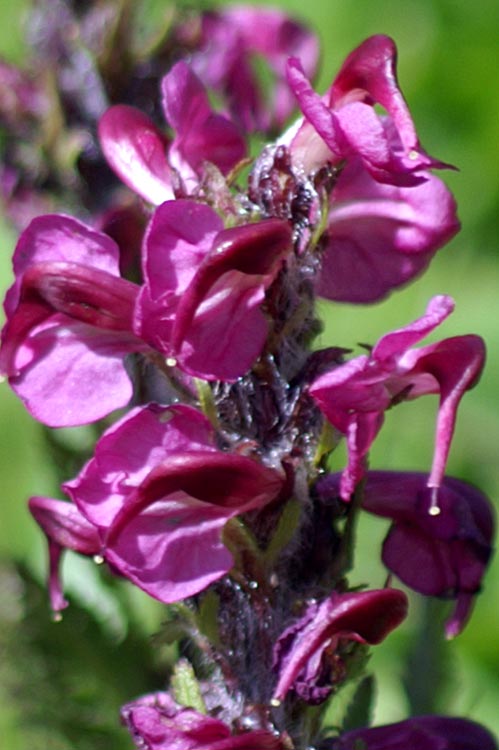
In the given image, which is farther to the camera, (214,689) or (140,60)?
(140,60)

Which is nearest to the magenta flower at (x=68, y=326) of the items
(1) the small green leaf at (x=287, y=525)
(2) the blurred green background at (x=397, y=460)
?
(1) the small green leaf at (x=287, y=525)

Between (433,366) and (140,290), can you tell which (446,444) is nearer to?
(433,366)

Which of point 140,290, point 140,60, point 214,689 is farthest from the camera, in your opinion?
point 140,60

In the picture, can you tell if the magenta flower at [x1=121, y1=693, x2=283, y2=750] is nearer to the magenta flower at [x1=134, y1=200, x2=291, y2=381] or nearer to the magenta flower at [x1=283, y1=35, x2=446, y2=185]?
the magenta flower at [x1=134, y1=200, x2=291, y2=381]

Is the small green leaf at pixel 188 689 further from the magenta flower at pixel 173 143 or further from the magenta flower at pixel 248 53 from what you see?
the magenta flower at pixel 248 53

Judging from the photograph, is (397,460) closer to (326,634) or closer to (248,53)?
(248,53)

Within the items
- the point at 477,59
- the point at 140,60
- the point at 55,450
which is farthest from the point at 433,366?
the point at 477,59

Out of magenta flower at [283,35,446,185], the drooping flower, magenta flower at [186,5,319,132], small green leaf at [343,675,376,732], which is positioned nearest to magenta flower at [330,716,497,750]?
small green leaf at [343,675,376,732]
